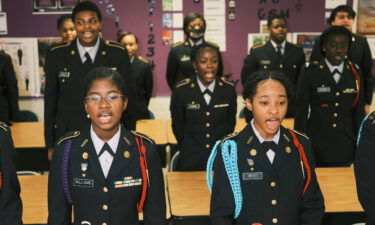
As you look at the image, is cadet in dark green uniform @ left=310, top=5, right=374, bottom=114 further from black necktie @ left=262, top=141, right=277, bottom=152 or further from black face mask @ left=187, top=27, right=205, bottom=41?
black necktie @ left=262, top=141, right=277, bottom=152

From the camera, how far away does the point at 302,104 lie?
366 cm

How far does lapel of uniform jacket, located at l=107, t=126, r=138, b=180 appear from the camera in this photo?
2057 millimetres

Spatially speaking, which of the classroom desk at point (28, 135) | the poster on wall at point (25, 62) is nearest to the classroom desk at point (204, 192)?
the classroom desk at point (28, 135)

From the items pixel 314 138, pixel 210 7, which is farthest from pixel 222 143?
pixel 210 7

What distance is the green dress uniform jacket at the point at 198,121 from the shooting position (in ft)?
11.8

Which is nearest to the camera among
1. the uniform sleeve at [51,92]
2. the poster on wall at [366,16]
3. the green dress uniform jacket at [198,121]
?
the uniform sleeve at [51,92]

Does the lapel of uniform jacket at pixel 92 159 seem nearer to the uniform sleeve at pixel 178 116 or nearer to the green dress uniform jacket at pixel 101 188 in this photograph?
the green dress uniform jacket at pixel 101 188

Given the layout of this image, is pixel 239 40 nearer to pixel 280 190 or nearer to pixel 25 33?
pixel 25 33

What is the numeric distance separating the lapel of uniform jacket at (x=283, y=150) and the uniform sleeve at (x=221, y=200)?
0.24 metres

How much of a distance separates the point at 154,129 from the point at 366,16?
10.9ft

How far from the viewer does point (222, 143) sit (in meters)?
2.19

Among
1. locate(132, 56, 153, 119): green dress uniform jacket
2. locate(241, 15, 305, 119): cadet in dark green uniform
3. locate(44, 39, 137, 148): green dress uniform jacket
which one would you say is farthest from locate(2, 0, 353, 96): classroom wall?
locate(44, 39, 137, 148): green dress uniform jacket

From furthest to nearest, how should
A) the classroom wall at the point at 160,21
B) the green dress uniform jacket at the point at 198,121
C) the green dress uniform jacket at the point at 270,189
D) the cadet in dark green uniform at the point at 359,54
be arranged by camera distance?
the classroom wall at the point at 160,21
the cadet in dark green uniform at the point at 359,54
the green dress uniform jacket at the point at 198,121
the green dress uniform jacket at the point at 270,189

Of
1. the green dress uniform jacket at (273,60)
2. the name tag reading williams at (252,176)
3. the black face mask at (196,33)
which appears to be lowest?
the name tag reading williams at (252,176)
